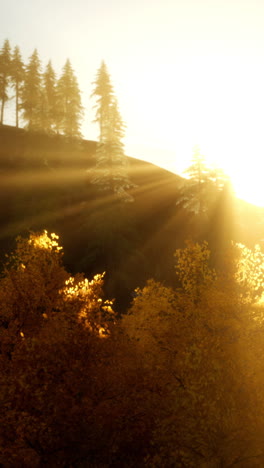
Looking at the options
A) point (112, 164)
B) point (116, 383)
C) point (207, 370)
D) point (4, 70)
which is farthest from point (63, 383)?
point (4, 70)

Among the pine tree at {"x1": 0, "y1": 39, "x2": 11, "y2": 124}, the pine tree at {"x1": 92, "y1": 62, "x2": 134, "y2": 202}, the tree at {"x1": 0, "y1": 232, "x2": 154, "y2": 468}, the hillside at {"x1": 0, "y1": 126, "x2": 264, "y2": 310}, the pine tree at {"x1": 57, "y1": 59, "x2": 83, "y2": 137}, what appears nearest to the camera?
the tree at {"x1": 0, "y1": 232, "x2": 154, "y2": 468}

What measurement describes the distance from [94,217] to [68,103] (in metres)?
26.9

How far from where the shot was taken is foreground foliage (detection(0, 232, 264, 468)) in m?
12.8

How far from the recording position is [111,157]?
48.0 metres

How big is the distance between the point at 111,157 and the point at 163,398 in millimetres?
37131

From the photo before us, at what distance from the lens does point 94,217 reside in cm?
4325

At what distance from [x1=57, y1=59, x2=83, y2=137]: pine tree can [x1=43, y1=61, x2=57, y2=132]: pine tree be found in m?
1.42

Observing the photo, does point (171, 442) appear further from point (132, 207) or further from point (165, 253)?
point (132, 207)

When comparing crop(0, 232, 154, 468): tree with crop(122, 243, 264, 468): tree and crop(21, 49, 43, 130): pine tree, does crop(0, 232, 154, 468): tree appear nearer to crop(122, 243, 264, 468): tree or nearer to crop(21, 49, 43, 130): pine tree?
crop(122, 243, 264, 468): tree

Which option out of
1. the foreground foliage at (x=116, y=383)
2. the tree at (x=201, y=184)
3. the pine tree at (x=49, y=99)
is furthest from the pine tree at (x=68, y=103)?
the foreground foliage at (x=116, y=383)

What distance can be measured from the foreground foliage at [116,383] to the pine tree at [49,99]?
46.2 meters

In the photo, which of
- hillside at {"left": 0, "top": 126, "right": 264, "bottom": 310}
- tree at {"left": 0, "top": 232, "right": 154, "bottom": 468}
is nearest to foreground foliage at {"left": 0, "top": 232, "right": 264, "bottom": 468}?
tree at {"left": 0, "top": 232, "right": 154, "bottom": 468}

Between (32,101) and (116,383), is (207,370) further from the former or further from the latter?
(32,101)

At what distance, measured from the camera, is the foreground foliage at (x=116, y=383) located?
12.8 metres
